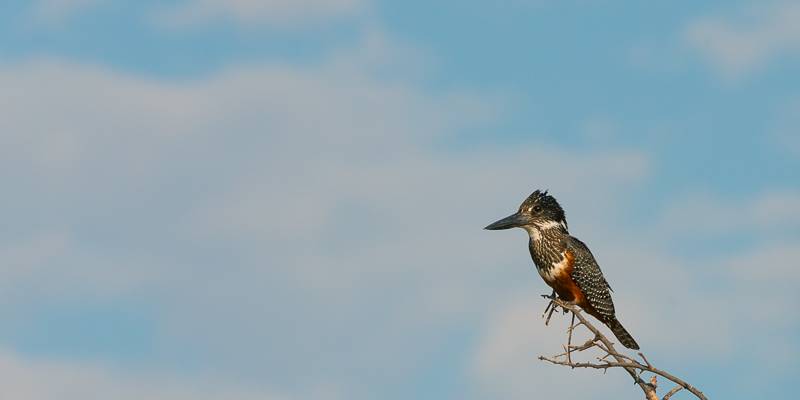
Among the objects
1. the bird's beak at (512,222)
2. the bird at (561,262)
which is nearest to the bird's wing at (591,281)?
the bird at (561,262)

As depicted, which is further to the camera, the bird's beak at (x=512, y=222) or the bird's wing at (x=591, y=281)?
the bird's wing at (x=591, y=281)

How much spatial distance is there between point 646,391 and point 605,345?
42.3 inches

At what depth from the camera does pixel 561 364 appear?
7738mm

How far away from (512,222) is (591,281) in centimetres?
134

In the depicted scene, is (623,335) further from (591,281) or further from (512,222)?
(512,222)

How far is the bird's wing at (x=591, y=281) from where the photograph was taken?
13602mm

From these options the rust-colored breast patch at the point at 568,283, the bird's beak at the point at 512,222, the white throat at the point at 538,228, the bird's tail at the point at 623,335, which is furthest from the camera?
the bird's tail at the point at 623,335

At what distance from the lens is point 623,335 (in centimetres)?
1405

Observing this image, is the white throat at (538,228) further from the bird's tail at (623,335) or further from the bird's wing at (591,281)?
the bird's tail at (623,335)

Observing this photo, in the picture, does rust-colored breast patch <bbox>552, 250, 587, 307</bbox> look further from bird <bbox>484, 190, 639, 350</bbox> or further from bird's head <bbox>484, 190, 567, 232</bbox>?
bird's head <bbox>484, 190, 567, 232</bbox>

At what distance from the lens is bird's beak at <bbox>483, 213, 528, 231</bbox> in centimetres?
1319

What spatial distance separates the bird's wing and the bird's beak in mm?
732

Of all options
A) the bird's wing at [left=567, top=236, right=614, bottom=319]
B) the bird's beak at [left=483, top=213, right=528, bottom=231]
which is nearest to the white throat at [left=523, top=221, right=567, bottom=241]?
the bird's beak at [left=483, top=213, right=528, bottom=231]

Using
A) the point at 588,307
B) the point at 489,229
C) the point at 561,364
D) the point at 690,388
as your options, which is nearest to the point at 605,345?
the point at 561,364
